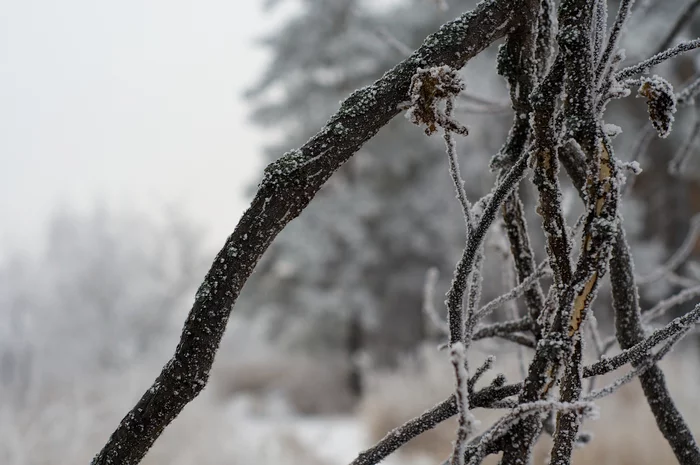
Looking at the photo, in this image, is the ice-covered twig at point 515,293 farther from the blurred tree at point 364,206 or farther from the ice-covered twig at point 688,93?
the blurred tree at point 364,206

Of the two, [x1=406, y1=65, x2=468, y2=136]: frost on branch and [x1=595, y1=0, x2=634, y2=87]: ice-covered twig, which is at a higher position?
[x1=595, y1=0, x2=634, y2=87]: ice-covered twig

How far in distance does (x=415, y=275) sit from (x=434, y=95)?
5.65 meters

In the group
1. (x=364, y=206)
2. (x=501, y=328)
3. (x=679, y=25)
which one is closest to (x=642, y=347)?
(x=501, y=328)

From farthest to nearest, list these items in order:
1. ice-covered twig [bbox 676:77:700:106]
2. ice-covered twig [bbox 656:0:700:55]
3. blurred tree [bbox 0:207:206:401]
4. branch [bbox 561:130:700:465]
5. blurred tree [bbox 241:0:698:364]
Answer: blurred tree [bbox 241:0:698:364]
blurred tree [bbox 0:207:206:401]
ice-covered twig [bbox 656:0:700:55]
ice-covered twig [bbox 676:77:700:106]
branch [bbox 561:130:700:465]

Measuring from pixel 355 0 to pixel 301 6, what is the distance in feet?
1.76

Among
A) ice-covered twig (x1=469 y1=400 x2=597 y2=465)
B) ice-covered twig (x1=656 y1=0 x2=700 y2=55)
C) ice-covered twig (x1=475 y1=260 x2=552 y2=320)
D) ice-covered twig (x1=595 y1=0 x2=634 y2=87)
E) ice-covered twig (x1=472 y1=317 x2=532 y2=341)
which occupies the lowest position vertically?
ice-covered twig (x1=469 y1=400 x2=597 y2=465)

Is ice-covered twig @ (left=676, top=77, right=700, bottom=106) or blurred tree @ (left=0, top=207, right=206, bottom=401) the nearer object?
ice-covered twig @ (left=676, top=77, right=700, bottom=106)

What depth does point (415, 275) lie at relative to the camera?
5.88 metres

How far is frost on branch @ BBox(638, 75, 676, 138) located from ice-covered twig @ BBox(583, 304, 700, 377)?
94 millimetres

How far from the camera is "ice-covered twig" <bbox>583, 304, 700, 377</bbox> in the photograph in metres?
0.30

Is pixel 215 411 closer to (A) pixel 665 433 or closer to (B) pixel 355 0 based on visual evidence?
(A) pixel 665 433

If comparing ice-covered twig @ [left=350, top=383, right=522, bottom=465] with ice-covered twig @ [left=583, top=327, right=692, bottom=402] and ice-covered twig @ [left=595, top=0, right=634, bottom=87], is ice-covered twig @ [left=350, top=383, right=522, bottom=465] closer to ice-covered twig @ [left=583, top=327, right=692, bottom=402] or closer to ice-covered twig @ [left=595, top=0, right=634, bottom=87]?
ice-covered twig @ [left=583, top=327, right=692, bottom=402]

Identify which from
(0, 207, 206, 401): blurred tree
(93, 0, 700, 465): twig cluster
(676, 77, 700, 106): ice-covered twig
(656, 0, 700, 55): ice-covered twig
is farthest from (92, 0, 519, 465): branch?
(0, 207, 206, 401): blurred tree

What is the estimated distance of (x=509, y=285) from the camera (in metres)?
0.52
